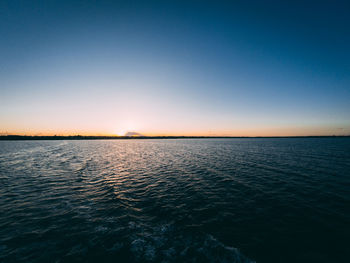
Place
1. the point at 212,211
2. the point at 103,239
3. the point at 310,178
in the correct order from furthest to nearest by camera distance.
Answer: the point at 310,178, the point at 212,211, the point at 103,239

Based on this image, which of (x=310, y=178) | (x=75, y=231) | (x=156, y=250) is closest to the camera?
(x=156, y=250)

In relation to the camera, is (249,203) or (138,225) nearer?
(138,225)

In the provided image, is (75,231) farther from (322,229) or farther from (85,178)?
(322,229)

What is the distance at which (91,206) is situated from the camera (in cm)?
1477

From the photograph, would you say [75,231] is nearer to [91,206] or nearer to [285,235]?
[91,206]

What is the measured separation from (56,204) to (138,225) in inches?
380

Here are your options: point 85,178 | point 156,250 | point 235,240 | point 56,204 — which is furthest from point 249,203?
point 85,178

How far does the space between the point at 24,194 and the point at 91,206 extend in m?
9.52

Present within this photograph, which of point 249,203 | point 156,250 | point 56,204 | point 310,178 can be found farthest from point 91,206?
point 310,178

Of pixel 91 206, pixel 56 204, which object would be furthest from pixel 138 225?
pixel 56 204

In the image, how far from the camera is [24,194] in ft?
56.7

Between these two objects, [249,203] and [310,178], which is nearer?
[249,203]

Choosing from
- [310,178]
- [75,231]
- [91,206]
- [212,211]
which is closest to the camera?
[75,231]

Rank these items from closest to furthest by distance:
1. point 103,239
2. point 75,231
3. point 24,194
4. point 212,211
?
point 103,239
point 75,231
point 212,211
point 24,194
